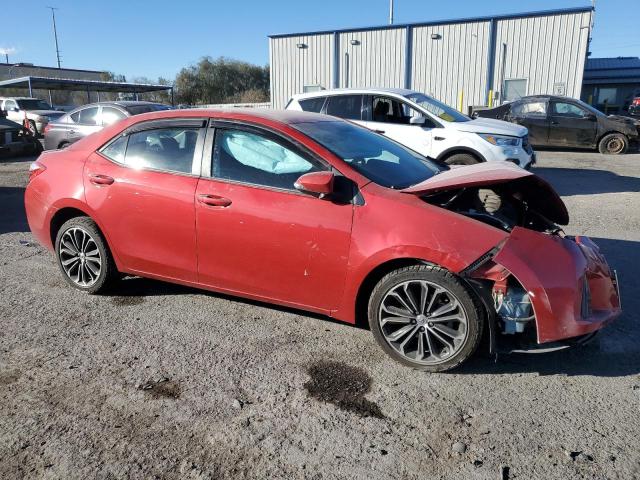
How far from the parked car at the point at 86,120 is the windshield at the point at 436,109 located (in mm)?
6207

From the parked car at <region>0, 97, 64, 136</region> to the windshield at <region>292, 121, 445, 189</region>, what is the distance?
18.8 meters

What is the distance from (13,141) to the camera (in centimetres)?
1392

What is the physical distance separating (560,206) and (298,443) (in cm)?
259

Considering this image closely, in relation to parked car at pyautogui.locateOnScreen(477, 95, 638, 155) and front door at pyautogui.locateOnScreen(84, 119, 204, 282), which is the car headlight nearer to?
front door at pyautogui.locateOnScreen(84, 119, 204, 282)

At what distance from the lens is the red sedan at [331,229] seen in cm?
304

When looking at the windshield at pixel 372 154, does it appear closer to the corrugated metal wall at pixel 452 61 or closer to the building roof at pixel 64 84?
the corrugated metal wall at pixel 452 61

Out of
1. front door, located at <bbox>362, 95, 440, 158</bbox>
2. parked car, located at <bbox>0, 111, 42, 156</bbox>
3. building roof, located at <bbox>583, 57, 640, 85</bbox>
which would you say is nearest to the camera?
front door, located at <bbox>362, 95, 440, 158</bbox>

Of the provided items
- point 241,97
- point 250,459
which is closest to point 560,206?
point 250,459

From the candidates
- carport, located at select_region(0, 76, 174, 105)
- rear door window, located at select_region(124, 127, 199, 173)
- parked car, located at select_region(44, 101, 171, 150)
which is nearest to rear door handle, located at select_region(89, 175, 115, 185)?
rear door window, located at select_region(124, 127, 199, 173)

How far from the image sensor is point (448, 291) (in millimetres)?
Result: 3074

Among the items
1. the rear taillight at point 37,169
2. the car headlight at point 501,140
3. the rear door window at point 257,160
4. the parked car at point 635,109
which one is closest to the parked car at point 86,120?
the rear taillight at point 37,169

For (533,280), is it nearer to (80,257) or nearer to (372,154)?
(372,154)

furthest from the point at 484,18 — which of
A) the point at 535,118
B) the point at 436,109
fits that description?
the point at 436,109

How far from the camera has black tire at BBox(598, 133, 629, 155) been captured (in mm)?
14539
